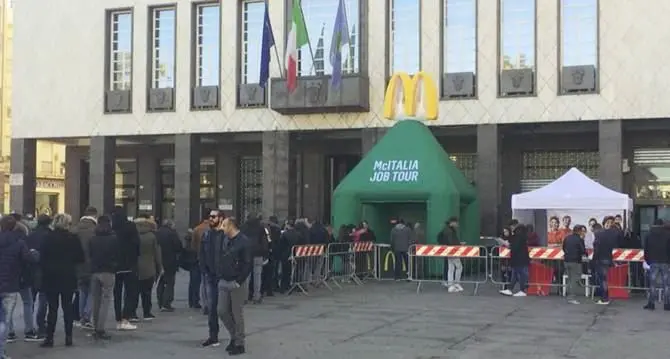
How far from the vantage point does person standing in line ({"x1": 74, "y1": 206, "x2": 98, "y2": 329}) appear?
12.8 metres

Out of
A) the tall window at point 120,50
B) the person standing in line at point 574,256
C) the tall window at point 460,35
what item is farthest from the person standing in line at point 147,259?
the tall window at point 120,50

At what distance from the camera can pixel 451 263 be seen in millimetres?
19906

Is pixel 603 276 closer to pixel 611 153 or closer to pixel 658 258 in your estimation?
pixel 658 258

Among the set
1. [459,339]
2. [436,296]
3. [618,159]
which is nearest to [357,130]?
[618,159]

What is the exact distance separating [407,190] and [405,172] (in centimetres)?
57

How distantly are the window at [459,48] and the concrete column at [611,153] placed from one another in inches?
184

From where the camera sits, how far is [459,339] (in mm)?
12430

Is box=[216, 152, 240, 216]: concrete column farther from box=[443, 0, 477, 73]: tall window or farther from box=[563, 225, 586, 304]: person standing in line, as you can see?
box=[563, 225, 586, 304]: person standing in line

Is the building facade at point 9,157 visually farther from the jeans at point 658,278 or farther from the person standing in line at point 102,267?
the jeans at point 658,278

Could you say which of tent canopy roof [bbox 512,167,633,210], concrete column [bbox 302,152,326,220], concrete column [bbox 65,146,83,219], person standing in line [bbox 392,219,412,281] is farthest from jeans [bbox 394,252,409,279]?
concrete column [bbox 65,146,83,219]

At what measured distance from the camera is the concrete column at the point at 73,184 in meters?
40.8

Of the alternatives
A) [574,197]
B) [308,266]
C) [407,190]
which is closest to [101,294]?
[308,266]

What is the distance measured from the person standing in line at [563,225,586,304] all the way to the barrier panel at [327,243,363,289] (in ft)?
18.0

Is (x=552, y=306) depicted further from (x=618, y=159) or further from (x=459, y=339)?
(x=618, y=159)
